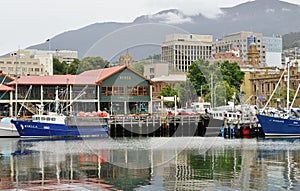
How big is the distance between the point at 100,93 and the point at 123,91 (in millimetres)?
3265

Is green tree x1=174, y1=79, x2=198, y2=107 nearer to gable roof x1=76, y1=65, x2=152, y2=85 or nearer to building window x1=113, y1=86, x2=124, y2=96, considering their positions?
building window x1=113, y1=86, x2=124, y2=96

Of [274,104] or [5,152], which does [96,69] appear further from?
[274,104]

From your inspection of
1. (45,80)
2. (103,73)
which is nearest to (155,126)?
(103,73)

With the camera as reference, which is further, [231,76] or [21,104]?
[231,76]

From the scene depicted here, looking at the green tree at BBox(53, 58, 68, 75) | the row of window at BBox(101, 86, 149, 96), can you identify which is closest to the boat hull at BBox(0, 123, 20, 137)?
the row of window at BBox(101, 86, 149, 96)

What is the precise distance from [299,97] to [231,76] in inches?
537

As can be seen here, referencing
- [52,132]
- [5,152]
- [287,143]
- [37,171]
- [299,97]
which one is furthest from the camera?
[299,97]

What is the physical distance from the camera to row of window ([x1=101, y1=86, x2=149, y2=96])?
76.2m

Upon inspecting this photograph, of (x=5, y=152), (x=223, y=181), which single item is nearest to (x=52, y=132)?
(x=5, y=152)

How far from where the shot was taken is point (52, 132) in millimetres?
64438

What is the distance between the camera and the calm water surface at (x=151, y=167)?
27.8 m

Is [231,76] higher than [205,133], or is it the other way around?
[231,76]

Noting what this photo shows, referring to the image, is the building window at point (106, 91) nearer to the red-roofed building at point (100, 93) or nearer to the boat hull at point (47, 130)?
the red-roofed building at point (100, 93)

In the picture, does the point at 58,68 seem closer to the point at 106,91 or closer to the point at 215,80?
the point at 215,80
